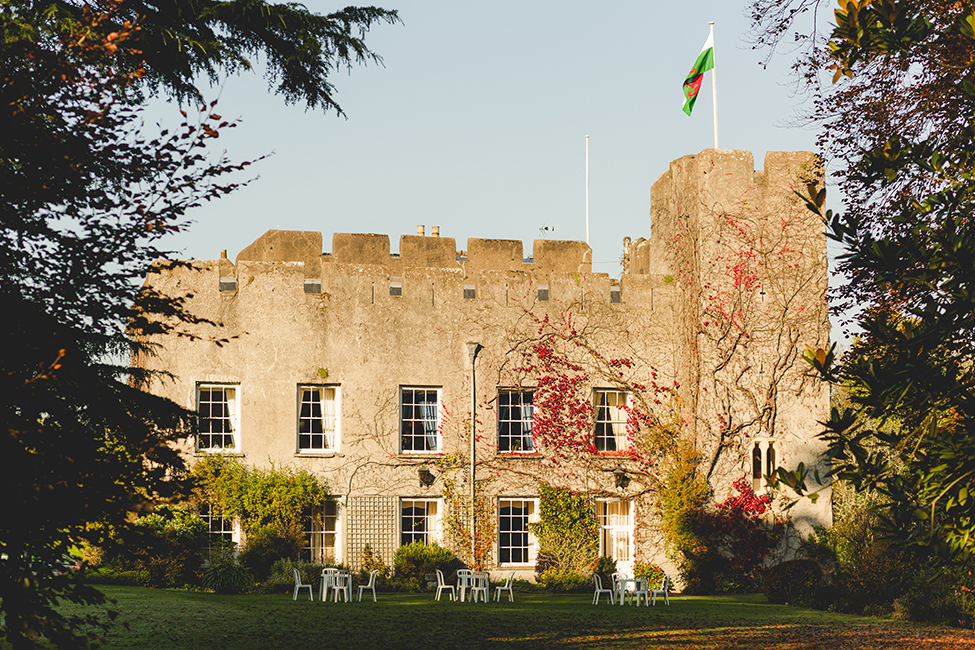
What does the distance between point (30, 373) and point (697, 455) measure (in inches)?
659

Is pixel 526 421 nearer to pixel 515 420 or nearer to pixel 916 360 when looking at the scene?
pixel 515 420

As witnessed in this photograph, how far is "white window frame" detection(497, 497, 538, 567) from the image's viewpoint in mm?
21000

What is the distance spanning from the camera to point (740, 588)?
65.9 feet

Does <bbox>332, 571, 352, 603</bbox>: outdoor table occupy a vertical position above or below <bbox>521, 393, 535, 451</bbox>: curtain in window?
below

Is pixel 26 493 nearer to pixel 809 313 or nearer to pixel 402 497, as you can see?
pixel 402 497

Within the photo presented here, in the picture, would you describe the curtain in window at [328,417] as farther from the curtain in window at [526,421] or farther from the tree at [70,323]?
the tree at [70,323]

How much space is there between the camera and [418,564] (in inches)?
785

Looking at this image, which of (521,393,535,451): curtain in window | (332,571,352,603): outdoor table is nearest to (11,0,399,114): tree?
(332,571,352,603): outdoor table

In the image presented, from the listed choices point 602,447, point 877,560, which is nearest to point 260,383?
point 602,447

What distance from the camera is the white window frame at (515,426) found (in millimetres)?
21422

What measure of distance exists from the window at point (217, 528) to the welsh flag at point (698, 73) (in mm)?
12914

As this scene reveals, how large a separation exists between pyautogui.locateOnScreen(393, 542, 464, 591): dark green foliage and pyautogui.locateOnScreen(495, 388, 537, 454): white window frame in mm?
2649

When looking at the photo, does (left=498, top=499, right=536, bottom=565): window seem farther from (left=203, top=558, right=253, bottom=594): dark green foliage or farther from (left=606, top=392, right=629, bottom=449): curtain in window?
(left=203, top=558, right=253, bottom=594): dark green foliage

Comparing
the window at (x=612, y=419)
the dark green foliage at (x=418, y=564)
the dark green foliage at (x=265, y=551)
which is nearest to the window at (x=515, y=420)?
the window at (x=612, y=419)
